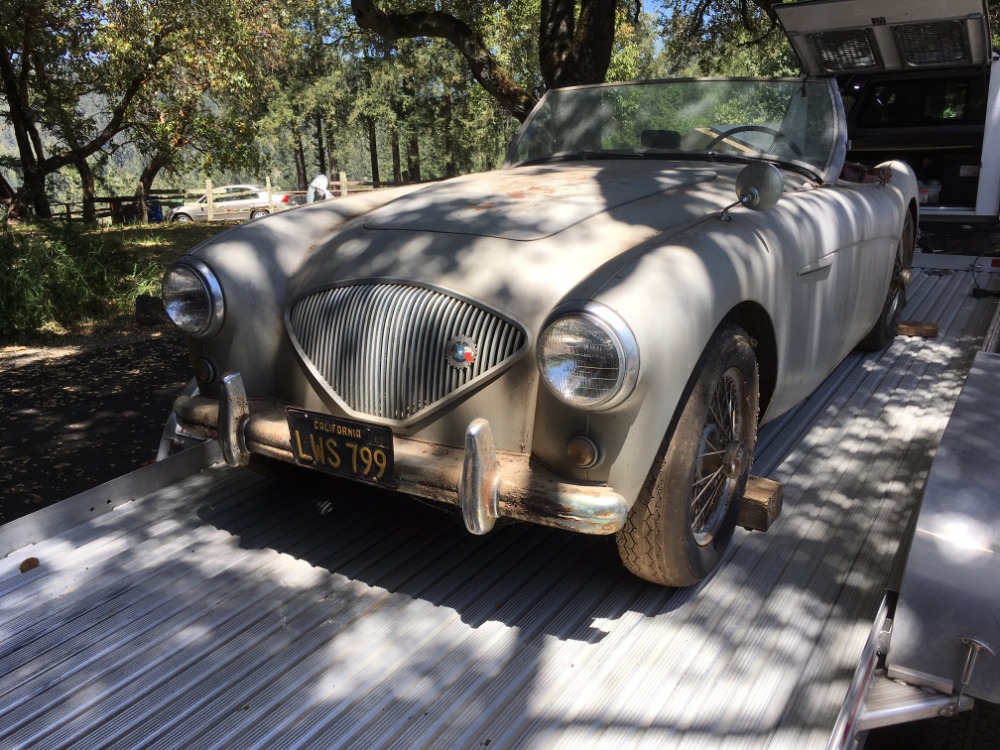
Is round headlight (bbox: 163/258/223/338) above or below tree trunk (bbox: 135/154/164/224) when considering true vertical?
above

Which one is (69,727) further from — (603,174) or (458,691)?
(603,174)

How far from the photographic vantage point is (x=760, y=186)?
111 inches

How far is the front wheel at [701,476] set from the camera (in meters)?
2.38

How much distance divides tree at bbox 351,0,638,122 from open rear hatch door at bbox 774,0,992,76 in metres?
2.62

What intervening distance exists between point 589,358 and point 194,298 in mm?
1518

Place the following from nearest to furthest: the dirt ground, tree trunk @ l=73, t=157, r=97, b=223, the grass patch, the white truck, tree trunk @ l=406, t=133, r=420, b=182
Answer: the dirt ground → the white truck → the grass patch → tree trunk @ l=73, t=157, r=97, b=223 → tree trunk @ l=406, t=133, r=420, b=182

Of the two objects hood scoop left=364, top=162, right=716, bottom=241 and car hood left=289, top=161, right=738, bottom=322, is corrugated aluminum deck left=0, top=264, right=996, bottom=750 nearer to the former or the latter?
car hood left=289, top=161, right=738, bottom=322

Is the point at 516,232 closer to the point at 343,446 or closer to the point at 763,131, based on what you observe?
the point at 343,446

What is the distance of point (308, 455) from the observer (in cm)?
258

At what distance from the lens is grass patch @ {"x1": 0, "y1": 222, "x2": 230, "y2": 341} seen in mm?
8117

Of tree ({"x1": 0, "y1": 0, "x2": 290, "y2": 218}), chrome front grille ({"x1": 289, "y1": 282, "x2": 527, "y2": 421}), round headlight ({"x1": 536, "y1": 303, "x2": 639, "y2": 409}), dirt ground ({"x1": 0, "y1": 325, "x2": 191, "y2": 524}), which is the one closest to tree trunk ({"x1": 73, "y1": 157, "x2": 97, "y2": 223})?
tree ({"x1": 0, "y1": 0, "x2": 290, "y2": 218})

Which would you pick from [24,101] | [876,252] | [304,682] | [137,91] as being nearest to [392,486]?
[304,682]

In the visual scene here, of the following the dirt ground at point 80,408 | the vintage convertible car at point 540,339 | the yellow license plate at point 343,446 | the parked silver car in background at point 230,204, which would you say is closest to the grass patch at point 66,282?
the dirt ground at point 80,408

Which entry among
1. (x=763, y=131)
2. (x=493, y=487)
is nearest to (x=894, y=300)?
(x=763, y=131)
